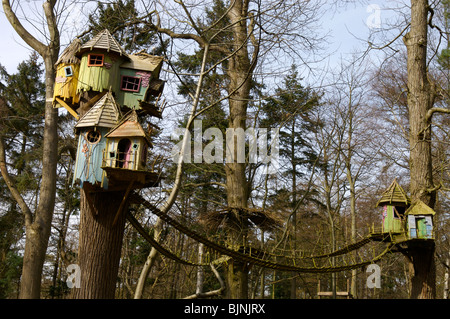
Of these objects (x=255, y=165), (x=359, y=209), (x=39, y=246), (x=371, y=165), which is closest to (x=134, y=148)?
(x=39, y=246)

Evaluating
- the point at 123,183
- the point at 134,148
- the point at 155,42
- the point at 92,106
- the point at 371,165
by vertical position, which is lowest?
the point at 123,183

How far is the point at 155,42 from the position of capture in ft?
39.2

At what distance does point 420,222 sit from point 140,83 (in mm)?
6137

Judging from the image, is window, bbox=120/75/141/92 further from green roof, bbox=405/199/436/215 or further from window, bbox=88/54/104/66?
green roof, bbox=405/199/436/215

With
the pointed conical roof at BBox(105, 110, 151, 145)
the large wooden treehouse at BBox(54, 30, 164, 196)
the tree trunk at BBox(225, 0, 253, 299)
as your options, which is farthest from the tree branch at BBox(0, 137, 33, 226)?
the tree trunk at BBox(225, 0, 253, 299)

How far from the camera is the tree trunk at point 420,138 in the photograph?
346 inches

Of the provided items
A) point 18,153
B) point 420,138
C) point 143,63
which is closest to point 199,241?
point 143,63

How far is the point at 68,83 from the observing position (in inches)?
249

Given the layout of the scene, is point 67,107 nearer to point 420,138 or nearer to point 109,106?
point 109,106

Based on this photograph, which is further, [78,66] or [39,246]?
[39,246]

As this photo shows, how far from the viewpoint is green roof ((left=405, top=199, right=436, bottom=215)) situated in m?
8.70

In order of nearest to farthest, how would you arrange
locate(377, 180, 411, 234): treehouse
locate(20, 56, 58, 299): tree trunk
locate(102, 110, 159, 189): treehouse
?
1. locate(102, 110, 159, 189): treehouse
2. locate(20, 56, 58, 299): tree trunk
3. locate(377, 180, 411, 234): treehouse

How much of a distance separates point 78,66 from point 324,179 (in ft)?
48.0
